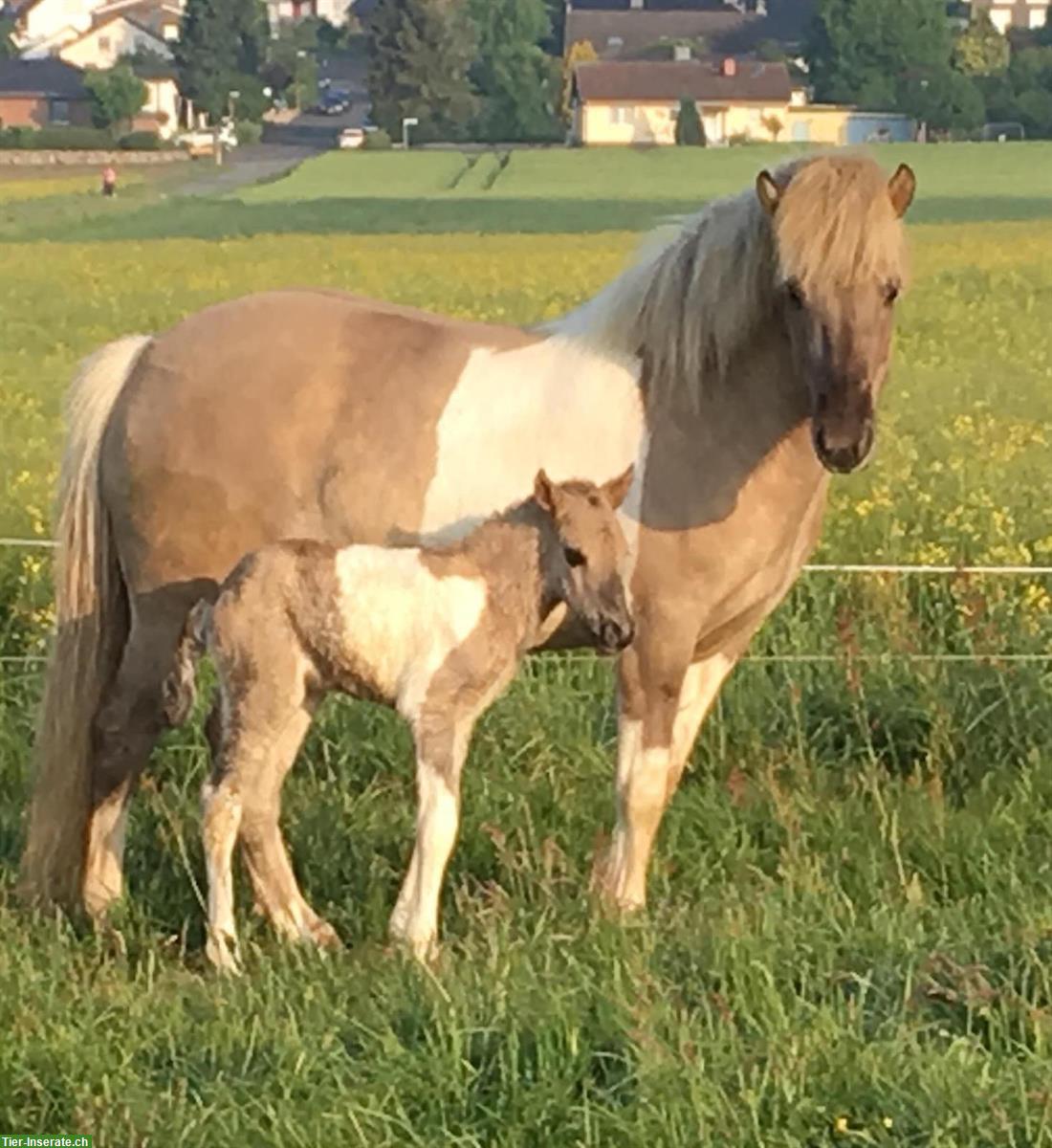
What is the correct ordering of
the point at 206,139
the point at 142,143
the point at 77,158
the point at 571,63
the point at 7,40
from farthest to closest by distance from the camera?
the point at 7,40 < the point at 571,63 < the point at 206,139 < the point at 142,143 < the point at 77,158

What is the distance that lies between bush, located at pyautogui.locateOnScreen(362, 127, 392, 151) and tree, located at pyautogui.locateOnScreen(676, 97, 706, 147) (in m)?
10.9

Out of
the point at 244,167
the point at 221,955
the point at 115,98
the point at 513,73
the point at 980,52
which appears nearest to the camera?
the point at 221,955

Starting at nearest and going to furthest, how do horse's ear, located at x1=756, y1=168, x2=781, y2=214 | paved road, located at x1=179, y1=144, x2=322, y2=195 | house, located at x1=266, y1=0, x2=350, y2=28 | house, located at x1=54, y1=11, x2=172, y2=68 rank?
horse's ear, located at x1=756, y1=168, x2=781, y2=214 < paved road, located at x1=179, y1=144, x2=322, y2=195 < house, located at x1=54, y1=11, x2=172, y2=68 < house, located at x1=266, y1=0, x2=350, y2=28

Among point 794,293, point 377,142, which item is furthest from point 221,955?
point 377,142

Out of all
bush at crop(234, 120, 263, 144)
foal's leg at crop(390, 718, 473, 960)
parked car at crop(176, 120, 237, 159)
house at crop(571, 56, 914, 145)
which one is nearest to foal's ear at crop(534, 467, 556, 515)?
foal's leg at crop(390, 718, 473, 960)

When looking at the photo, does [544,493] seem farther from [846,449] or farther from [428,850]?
[428,850]

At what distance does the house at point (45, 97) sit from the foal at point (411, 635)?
87.6m

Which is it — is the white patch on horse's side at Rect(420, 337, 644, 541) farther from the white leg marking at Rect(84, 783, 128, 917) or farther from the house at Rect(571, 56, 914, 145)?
the house at Rect(571, 56, 914, 145)

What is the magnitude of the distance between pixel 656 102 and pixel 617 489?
7547 centimetres

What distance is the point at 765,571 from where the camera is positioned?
5277mm

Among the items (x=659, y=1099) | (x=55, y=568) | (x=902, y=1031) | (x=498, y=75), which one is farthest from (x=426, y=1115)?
(x=498, y=75)

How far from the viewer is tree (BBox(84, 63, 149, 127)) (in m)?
84.9

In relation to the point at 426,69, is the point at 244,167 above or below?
below

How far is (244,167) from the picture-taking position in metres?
66.9
